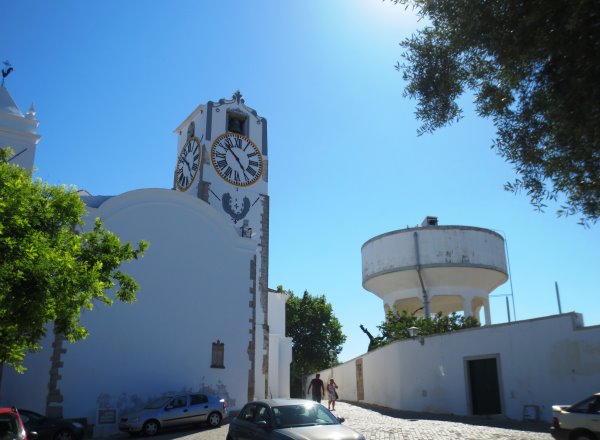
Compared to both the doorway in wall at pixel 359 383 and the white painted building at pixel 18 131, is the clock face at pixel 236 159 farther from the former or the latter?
the doorway in wall at pixel 359 383

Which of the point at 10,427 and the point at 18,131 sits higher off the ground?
the point at 18,131

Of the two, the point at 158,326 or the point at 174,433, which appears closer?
the point at 174,433

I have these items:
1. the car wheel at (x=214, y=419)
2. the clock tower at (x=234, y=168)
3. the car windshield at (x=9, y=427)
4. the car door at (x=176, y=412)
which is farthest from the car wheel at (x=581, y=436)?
the clock tower at (x=234, y=168)

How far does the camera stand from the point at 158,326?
69.7 ft

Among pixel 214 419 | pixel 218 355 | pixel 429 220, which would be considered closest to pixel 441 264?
pixel 429 220

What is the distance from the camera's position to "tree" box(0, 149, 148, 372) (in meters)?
9.67

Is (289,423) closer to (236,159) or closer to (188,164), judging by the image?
(236,159)

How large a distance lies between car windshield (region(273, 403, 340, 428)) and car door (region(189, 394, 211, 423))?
9.85 metres

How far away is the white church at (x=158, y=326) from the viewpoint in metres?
18.9

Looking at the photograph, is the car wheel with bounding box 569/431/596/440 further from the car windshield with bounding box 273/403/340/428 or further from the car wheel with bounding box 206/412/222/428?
the car wheel with bounding box 206/412/222/428

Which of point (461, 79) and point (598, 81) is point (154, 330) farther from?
point (598, 81)

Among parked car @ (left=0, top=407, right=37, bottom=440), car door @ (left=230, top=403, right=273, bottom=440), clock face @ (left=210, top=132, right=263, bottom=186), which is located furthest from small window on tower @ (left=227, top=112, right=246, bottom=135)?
parked car @ (left=0, top=407, right=37, bottom=440)

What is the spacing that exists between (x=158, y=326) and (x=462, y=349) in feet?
39.6

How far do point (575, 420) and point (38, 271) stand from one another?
11267 millimetres
